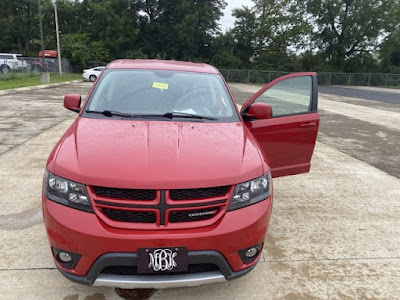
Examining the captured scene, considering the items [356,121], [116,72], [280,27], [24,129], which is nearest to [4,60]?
[24,129]

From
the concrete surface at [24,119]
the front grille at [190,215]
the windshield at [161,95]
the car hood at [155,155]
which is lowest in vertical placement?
the concrete surface at [24,119]

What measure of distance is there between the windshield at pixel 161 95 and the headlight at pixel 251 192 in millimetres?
922

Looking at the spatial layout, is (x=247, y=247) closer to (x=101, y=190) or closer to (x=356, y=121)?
A: (x=101, y=190)

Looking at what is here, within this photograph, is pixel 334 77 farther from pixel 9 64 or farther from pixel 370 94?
pixel 9 64

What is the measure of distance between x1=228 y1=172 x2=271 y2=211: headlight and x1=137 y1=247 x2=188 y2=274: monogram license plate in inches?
17.4

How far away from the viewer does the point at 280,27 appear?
49594mm

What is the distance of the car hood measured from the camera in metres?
2.14

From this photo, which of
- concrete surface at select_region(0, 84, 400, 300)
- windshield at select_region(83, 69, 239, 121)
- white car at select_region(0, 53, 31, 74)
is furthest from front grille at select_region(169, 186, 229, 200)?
white car at select_region(0, 53, 31, 74)

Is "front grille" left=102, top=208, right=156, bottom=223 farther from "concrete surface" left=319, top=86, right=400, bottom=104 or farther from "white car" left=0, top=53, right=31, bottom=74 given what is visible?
"white car" left=0, top=53, right=31, bottom=74

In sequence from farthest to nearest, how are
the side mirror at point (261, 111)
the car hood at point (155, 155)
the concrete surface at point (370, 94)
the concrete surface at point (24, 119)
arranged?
the concrete surface at point (370, 94), the concrete surface at point (24, 119), the side mirror at point (261, 111), the car hood at point (155, 155)

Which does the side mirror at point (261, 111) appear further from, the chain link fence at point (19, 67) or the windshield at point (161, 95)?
the chain link fence at point (19, 67)

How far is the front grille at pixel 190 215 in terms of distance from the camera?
83.8 inches

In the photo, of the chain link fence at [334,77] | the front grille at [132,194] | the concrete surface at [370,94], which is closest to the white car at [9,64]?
the chain link fence at [334,77]

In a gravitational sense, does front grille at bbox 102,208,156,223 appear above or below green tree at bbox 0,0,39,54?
below
